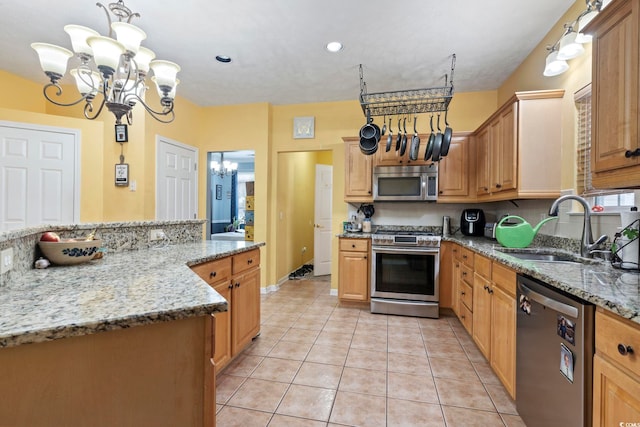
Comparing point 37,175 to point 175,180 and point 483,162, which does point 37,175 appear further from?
point 483,162

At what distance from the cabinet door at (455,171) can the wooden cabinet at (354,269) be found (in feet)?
3.74

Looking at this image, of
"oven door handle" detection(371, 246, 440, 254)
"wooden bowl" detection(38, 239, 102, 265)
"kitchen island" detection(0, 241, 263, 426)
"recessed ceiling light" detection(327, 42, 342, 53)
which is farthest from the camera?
"oven door handle" detection(371, 246, 440, 254)

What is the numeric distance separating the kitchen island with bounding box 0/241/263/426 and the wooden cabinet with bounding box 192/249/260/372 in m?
0.80

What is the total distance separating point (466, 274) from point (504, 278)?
0.92 meters

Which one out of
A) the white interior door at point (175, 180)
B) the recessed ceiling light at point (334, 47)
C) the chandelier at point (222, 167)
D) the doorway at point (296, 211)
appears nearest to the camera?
the recessed ceiling light at point (334, 47)

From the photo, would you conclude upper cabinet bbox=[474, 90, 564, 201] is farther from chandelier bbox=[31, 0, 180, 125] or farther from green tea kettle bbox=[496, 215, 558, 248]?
chandelier bbox=[31, 0, 180, 125]

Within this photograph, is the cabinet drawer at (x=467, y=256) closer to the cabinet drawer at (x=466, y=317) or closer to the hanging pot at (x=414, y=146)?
the cabinet drawer at (x=466, y=317)

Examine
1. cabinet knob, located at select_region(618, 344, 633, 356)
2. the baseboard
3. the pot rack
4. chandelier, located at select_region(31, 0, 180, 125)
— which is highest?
the pot rack

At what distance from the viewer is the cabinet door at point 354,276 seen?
347 centimetres

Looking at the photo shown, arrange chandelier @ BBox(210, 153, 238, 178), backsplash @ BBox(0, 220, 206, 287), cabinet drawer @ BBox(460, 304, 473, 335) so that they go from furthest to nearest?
chandelier @ BBox(210, 153, 238, 178)
cabinet drawer @ BBox(460, 304, 473, 335)
backsplash @ BBox(0, 220, 206, 287)

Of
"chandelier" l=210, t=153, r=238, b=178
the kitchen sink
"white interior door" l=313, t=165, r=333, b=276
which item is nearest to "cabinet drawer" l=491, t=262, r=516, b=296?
the kitchen sink

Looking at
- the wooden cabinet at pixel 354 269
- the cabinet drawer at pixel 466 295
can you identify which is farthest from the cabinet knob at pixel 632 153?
the wooden cabinet at pixel 354 269

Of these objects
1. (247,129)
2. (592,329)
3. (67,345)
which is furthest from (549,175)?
(247,129)

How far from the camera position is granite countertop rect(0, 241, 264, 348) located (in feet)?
2.49
